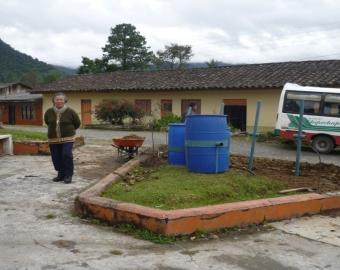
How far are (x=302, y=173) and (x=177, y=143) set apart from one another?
2.24 metres

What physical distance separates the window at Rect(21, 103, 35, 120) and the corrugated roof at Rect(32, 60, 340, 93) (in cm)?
476

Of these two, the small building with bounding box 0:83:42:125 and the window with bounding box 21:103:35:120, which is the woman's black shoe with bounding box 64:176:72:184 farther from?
the window with bounding box 21:103:35:120

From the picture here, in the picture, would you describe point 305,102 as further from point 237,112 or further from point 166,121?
point 166,121

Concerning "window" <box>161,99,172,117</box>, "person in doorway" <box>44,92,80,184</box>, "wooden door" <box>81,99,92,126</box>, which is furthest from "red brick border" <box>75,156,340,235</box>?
"wooden door" <box>81,99,92,126</box>

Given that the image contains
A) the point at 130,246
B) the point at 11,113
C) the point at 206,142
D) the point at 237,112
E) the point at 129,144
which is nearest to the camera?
the point at 130,246

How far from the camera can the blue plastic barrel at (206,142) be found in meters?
7.41

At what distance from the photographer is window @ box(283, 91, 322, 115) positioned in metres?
17.4

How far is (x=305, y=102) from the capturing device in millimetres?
17641

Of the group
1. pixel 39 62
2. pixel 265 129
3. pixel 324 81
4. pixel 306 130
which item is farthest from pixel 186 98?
pixel 39 62

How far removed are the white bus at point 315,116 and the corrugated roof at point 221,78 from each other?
214 inches

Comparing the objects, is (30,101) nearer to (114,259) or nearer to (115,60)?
(115,60)

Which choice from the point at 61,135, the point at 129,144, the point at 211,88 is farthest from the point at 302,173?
the point at 211,88

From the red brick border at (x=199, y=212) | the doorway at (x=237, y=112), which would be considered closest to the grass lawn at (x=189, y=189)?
the red brick border at (x=199, y=212)

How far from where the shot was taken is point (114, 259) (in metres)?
4.62
